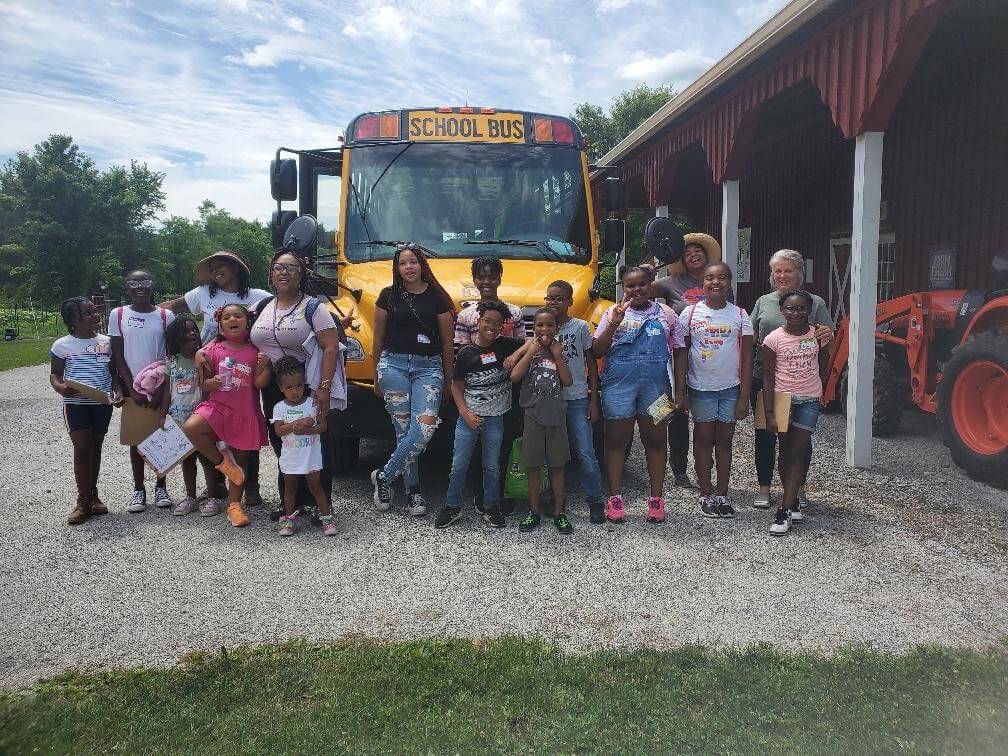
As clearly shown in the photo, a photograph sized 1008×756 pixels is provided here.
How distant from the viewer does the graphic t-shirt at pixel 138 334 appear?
488cm

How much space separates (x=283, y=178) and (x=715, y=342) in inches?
142

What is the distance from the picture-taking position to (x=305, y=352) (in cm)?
461

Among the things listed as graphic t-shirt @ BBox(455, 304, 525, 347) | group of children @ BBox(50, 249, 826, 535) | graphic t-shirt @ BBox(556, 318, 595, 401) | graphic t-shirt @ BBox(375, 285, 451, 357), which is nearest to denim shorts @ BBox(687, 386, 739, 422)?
group of children @ BBox(50, 249, 826, 535)

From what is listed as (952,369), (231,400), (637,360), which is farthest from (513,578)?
(952,369)

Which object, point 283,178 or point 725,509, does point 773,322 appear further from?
point 283,178

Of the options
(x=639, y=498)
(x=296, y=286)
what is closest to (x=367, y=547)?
(x=296, y=286)

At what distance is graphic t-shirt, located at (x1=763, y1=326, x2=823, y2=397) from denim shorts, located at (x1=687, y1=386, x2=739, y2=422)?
290 mm

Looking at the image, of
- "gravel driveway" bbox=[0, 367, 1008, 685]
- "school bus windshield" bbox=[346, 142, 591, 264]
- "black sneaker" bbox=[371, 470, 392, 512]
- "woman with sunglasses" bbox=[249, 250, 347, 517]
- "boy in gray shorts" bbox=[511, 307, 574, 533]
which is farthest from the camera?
"school bus windshield" bbox=[346, 142, 591, 264]

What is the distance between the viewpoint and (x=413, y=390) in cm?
468

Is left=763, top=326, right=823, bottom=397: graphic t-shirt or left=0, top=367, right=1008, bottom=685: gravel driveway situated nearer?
left=0, top=367, right=1008, bottom=685: gravel driveway

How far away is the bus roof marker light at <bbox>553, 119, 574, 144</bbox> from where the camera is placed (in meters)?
6.14

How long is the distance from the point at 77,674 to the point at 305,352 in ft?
7.21

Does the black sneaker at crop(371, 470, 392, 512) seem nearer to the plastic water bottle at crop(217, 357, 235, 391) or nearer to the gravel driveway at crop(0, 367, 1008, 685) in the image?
the gravel driveway at crop(0, 367, 1008, 685)

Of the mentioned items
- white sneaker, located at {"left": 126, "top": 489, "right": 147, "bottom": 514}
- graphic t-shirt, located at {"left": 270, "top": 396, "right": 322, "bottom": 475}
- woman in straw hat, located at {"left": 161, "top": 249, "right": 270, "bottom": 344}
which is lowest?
white sneaker, located at {"left": 126, "top": 489, "right": 147, "bottom": 514}
